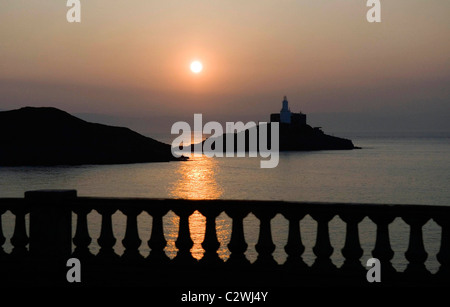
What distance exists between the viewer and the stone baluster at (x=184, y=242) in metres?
7.42

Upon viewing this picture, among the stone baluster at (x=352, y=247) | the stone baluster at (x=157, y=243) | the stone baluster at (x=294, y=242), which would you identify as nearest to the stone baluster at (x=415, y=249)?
the stone baluster at (x=352, y=247)

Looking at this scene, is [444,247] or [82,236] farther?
[82,236]

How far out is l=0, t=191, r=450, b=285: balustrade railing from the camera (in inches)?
268

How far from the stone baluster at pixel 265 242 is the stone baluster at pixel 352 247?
0.93 m

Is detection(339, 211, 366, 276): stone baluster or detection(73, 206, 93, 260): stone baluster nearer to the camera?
detection(339, 211, 366, 276): stone baluster

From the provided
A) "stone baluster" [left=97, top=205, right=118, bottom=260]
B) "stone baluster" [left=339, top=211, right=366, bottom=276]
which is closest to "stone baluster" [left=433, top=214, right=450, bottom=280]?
"stone baluster" [left=339, top=211, right=366, bottom=276]

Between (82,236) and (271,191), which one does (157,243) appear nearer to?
(82,236)

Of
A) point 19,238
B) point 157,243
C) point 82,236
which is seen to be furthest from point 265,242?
point 19,238

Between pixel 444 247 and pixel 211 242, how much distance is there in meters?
2.97

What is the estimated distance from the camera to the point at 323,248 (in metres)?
→ 7.10

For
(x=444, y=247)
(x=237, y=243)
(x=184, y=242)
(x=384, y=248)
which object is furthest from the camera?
(x=184, y=242)

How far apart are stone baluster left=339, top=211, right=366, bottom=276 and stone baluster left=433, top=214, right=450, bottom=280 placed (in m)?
0.91

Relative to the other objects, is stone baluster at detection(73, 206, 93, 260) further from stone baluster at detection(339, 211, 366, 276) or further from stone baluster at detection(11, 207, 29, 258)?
stone baluster at detection(339, 211, 366, 276)

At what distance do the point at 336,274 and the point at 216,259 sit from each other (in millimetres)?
1577
